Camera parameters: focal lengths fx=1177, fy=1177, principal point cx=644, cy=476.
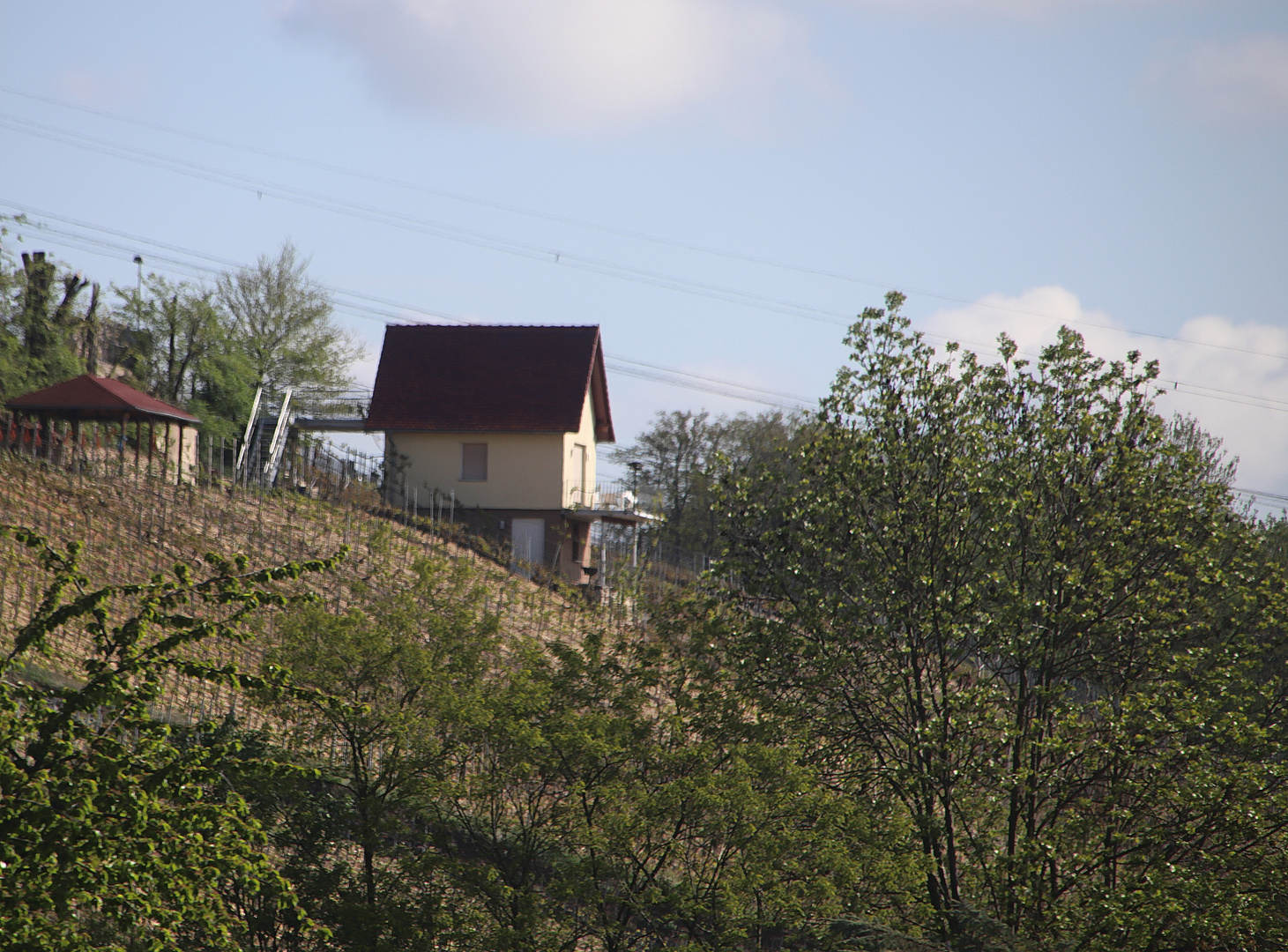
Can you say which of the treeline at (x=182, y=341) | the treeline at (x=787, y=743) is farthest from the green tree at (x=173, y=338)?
the treeline at (x=787, y=743)

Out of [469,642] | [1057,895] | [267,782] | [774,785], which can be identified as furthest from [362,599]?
[1057,895]

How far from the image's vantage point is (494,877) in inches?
398

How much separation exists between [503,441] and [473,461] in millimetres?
1301

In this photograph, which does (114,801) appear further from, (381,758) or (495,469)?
(495,469)

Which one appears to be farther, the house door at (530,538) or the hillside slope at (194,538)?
the house door at (530,538)

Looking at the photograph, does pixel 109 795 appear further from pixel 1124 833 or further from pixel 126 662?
pixel 1124 833

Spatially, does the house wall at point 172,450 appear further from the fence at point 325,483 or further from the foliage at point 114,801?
the foliage at point 114,801

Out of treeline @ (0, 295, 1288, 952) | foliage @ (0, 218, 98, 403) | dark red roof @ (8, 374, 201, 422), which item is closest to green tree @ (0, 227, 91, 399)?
foliage @ (0, 218, 98, 403)

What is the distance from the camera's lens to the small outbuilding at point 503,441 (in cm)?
4119

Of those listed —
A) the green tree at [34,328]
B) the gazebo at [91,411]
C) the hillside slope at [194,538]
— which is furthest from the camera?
the green tree at [34,328]

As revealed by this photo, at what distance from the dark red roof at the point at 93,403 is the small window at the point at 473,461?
1226 cm

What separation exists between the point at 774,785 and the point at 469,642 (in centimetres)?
327

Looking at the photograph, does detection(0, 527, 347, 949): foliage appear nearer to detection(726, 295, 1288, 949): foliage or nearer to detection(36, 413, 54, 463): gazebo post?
detection(726, 295, 1288, 949): foliage

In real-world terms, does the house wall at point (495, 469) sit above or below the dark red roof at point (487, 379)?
below
